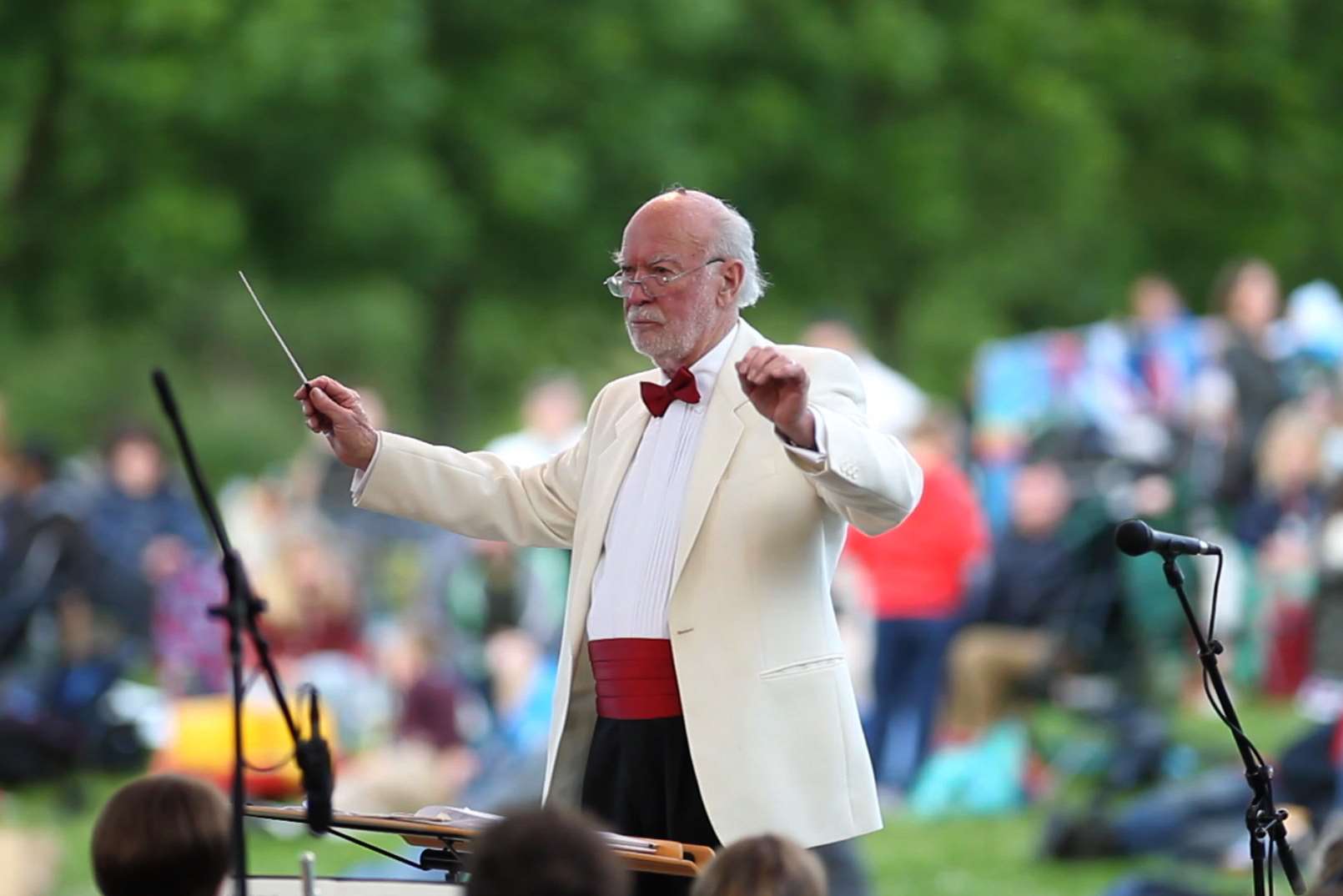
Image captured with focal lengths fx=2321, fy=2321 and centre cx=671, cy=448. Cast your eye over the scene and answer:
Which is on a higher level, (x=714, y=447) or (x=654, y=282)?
(x=654, y=282)

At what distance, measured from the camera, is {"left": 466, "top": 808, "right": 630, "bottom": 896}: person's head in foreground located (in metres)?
3.12

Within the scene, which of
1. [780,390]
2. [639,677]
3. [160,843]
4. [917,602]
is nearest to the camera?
[160,843]

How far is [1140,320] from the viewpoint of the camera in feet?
46.9

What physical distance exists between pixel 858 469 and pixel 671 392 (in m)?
0.62

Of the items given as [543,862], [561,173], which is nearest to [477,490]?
[543,862]

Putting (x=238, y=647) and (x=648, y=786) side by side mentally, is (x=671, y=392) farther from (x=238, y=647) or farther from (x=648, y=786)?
(x=238, y=647)

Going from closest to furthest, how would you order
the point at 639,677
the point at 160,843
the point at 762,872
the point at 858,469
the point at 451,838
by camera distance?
the point at 762,872 < the point at 160,843 < the point at 451,838 < the point at 858,469 < the point at 639,677

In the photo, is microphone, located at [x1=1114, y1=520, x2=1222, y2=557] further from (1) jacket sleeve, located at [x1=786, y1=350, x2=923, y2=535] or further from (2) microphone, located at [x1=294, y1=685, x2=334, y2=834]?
(2) microphone, located at [x1=294, y1=685, x2=334, y2=834]

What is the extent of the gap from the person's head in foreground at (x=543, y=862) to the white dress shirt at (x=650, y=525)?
1.46 m

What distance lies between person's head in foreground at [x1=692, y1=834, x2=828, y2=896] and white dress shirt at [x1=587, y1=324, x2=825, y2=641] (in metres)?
1.05

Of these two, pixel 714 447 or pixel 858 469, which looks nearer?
pixel 858 469

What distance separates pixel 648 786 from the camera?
15.4 ft

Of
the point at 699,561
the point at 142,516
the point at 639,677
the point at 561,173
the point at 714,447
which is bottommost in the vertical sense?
the point at 639,677

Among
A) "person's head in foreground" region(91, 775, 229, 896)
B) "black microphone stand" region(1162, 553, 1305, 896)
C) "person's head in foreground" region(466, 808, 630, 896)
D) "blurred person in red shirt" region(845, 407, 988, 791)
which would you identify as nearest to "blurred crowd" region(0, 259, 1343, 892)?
"blurred person in red shirt" region(845, 407, 988, 791)
